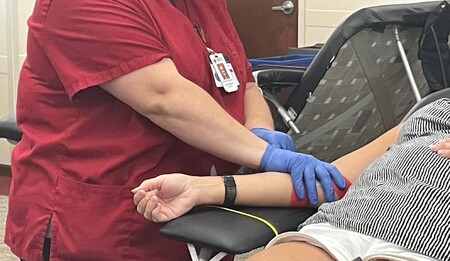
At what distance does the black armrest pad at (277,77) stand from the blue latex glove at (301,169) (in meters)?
0.83

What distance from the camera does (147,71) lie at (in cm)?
147

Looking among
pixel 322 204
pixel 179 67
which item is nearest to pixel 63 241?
pixel 179 67

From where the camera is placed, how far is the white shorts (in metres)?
1.29

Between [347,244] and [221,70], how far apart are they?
50 cm

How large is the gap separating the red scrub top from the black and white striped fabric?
35cm

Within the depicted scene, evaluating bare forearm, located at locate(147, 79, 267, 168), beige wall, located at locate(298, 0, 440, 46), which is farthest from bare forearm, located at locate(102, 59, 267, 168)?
beige wall, located at locate(298, 0, 440, 46)

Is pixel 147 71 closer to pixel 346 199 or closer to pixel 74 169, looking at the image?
pixel 74 169

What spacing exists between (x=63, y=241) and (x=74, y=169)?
0.47ft

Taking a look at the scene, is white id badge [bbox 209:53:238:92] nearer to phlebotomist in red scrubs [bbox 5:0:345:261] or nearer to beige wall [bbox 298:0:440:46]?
phlebotomist in red scrubs [bbox 5:0:345:261]

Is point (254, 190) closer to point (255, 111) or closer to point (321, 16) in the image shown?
point (255, 111)

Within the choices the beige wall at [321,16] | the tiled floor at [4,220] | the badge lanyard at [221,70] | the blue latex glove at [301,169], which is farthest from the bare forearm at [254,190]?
the beige wall at [321,16]

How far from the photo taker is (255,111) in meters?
1.80

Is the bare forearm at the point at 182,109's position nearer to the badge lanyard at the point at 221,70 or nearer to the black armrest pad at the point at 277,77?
the badge lanyard at the point at 221,70

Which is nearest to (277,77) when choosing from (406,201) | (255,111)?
Result: (255,111)
